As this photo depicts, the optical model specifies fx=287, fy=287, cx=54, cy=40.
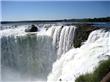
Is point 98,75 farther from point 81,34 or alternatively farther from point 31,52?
point 31,52

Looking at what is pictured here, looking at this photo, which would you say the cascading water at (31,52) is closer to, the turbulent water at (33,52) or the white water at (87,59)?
the turbulent water at (33,52)

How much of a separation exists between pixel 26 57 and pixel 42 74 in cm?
130

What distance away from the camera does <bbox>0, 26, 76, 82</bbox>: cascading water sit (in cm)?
1413

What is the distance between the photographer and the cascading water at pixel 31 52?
46.3ft

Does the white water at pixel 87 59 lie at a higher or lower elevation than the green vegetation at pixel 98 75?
lower

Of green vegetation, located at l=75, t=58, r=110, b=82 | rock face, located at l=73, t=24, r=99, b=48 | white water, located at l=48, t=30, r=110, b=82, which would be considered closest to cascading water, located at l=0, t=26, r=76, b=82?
rock face, located at l=73, t=24, r=99, b=48

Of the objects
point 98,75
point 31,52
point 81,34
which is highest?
point 98,75

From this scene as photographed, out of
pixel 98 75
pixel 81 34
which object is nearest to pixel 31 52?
pixel 81 34

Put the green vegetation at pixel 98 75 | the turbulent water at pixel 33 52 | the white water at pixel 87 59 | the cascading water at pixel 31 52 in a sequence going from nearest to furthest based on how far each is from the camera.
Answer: the green vegetation at pixel 98 75, the white water at pixel 87 59, the turbulent water at pixel 33 52, the cascading water at pixel 31 52

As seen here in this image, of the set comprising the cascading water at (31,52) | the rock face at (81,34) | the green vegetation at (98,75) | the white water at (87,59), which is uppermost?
the green vegetation at (98,75)

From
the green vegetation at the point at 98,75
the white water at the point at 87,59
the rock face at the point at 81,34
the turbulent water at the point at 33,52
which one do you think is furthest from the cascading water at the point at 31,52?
the green vegetation at the point at 98,75

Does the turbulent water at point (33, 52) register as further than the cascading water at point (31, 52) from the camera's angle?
No

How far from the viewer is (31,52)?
14.8m

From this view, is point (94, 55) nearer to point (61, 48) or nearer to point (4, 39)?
point (61, 48)
